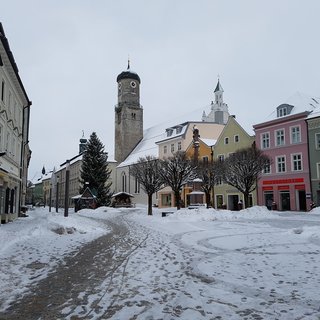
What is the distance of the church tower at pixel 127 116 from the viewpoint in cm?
8425

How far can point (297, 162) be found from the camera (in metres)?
41.8

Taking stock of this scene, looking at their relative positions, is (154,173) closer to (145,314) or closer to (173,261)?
(173,261)

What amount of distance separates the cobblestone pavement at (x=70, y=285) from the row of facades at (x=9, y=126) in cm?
1188

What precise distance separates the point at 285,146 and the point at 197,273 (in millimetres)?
37333

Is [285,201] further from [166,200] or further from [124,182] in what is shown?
[124,182]

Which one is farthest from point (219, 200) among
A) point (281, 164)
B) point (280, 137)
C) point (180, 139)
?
point (180, 139)

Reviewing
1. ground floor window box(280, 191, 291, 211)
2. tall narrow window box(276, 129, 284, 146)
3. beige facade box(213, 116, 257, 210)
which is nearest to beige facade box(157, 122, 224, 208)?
beige facade box(213, 116, 257, 210)

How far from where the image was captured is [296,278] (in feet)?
25.1

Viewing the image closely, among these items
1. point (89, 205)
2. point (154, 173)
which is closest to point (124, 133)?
point (89, 205)

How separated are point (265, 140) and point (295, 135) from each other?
4392 millimetres

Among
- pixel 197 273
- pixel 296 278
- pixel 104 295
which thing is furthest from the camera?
pixel 197 273

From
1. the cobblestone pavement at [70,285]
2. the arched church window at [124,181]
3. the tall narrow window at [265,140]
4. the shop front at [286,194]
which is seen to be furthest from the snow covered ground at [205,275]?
the arched church window at [124,181]

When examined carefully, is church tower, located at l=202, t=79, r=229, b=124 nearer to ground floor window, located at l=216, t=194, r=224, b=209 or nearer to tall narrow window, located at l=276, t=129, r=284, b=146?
ground floor window, located at l=216, t=194, r=224, b=209

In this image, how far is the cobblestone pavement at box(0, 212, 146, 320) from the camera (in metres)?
5.56
